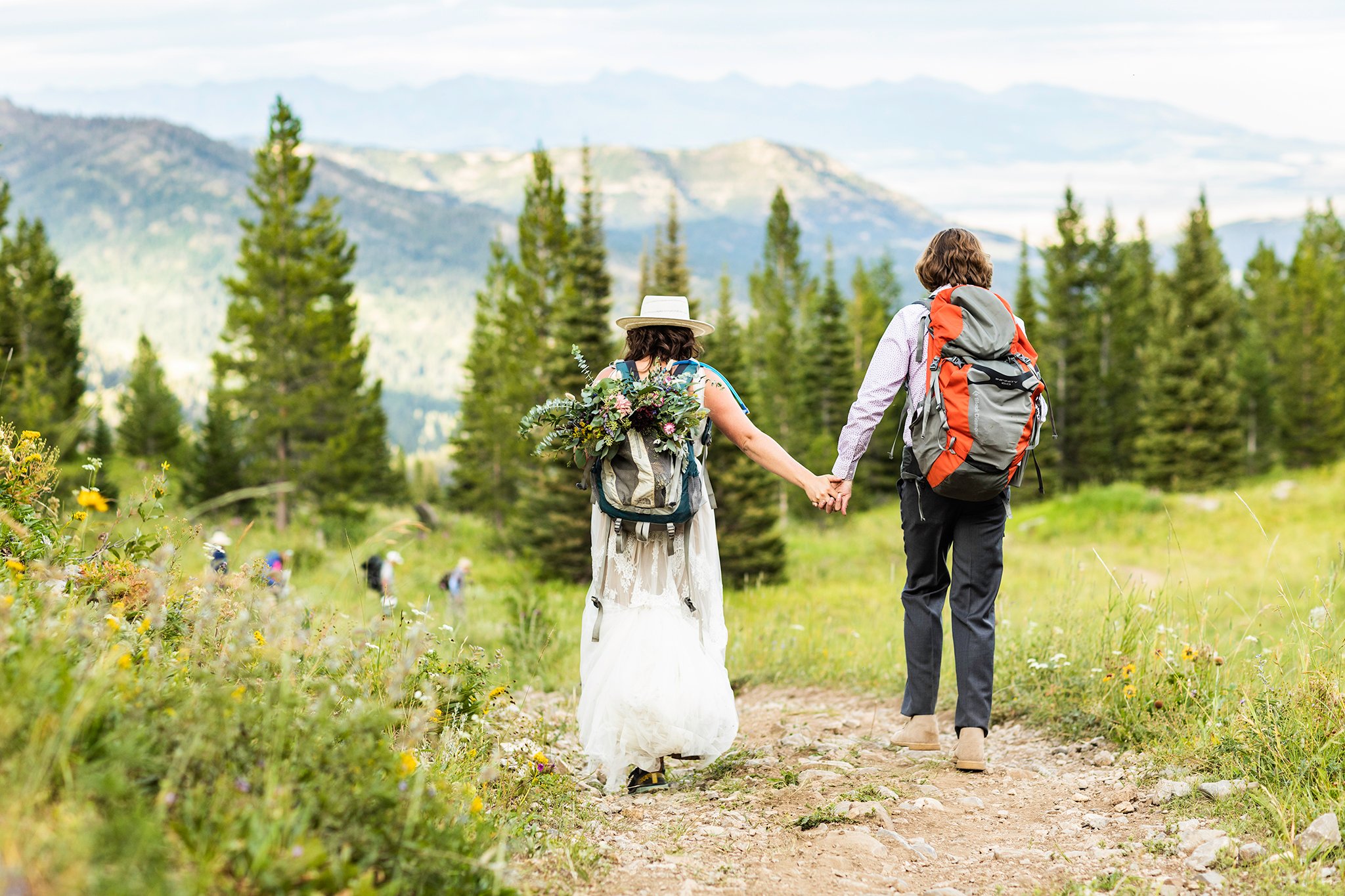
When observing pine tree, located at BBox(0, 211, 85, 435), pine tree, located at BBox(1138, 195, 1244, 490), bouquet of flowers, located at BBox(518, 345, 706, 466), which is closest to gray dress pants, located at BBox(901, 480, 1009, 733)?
bouquet of flowers, located at BBox(518, 345, 706, 466)

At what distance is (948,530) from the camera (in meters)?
4.87

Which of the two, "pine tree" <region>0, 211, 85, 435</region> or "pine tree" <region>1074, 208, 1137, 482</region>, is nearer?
"pine tree" <region>0, 211, 85, 435</region>

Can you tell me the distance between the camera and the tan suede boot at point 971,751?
457 cm

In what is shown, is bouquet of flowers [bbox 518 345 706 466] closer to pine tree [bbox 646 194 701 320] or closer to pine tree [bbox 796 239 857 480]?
pine tree [bbox 646 194 701 320]

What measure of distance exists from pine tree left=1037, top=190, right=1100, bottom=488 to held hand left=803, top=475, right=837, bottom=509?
47619mm

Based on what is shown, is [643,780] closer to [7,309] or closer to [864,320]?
[7,309]

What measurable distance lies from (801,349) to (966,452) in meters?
54.9

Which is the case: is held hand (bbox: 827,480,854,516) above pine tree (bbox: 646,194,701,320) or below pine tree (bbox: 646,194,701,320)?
below

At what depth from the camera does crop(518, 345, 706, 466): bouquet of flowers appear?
443 cm

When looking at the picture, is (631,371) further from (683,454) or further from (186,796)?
(186,796)

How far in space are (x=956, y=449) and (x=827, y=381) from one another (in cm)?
4848

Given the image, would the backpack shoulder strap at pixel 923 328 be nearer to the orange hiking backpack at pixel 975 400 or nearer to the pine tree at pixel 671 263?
the orange hiking backpack at pixel 975 400

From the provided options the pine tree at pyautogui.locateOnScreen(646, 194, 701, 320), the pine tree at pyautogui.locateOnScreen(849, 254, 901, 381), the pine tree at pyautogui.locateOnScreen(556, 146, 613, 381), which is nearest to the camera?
the pine tree at pyautogui.locateOnScreen(556, 146, 613, 381)

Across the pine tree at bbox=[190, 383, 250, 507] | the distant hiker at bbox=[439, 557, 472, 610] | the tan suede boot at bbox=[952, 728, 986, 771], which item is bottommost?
the pine tree at bbox=[190, 383, 250, 507]
